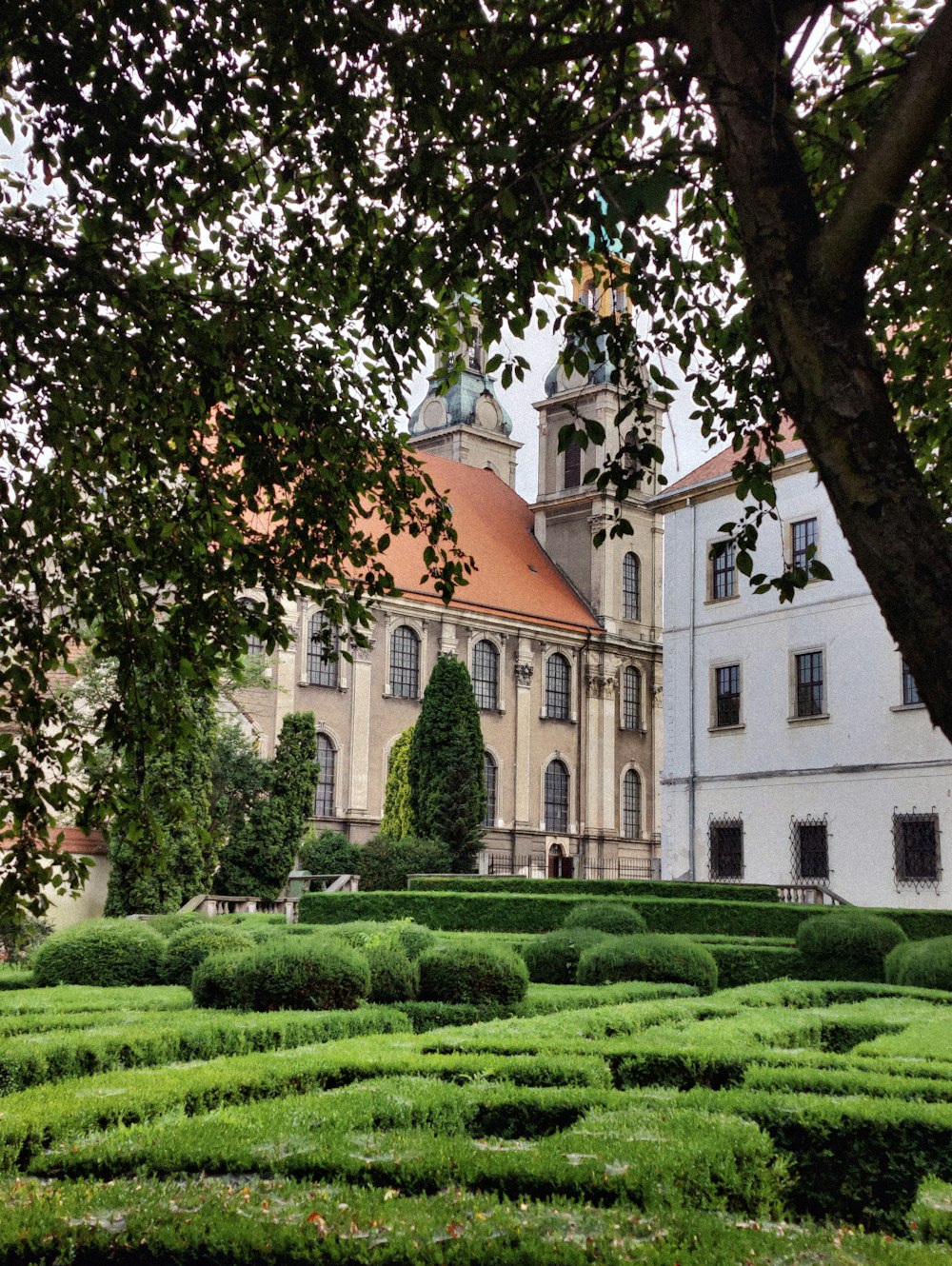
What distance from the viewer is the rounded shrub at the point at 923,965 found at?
56.3 ft

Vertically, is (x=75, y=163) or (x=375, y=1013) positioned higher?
(x=75, y=163)

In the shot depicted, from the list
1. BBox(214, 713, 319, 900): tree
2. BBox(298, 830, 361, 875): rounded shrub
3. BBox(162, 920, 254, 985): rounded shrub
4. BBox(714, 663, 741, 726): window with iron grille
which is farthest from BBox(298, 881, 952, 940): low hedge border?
BBox(714, 663, 741, 726): window with iron grille

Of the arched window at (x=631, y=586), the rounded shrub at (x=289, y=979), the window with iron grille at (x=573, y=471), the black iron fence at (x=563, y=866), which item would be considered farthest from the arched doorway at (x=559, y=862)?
the rounded shrub at (x=289, y=979)

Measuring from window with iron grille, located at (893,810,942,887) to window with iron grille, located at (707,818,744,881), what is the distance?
4645 millimetres

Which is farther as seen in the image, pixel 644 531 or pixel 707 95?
pixel 644 531

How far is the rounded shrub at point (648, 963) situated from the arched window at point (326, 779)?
27.7m

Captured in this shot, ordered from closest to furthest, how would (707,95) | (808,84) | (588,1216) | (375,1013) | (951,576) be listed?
1. (951,576)
2. (707,95)
3. (588,1216)
4. (808,84)
5. (375,1013)

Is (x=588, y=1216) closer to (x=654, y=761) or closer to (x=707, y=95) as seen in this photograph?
(x=707, y=95)

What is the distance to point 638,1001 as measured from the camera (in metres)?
14.4

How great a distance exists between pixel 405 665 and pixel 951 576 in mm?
43535

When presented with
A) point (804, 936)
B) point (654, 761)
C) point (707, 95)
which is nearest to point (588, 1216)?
point (707, 95)

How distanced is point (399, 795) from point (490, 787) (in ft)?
22.2

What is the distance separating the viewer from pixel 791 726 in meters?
33.4

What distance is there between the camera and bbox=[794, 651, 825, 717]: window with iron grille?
32.9 meters
